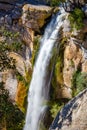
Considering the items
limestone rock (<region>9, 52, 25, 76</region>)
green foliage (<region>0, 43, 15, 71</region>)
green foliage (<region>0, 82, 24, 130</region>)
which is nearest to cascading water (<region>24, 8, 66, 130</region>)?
limestone rock (<region>9, 52, 25, 76</region>)

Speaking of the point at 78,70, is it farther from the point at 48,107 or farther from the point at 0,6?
the point at 0,6

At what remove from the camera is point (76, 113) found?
640 centimetres

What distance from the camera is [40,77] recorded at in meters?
17.7

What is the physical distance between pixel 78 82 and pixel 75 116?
9.15m

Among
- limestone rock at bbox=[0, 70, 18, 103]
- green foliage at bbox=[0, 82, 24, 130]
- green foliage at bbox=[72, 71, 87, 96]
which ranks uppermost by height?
green foliage at bbox=[0, 82, 24, 130]

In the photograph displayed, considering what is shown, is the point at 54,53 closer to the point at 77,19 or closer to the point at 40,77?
the point at 40,77

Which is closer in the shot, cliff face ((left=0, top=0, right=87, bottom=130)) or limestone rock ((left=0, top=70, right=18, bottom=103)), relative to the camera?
cliff face ((left=0, top=0, right=87, bottom=130))

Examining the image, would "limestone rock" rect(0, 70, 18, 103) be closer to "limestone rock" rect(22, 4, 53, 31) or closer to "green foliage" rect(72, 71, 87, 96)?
"limestone rock" rect(22, 4, 53, 31)

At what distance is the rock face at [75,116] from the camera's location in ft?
20.7

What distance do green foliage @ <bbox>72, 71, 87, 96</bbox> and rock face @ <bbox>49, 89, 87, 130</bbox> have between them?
8.66m

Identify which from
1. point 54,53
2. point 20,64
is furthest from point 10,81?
point 54,53

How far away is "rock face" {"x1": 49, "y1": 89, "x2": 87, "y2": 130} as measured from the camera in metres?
6.30

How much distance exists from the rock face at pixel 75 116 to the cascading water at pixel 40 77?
1073 centimetres

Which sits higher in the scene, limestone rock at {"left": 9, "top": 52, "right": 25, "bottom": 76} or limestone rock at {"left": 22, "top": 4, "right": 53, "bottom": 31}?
limestone rock at {"left": 22, "top": 4, "right": 53, "bottom": 31}
